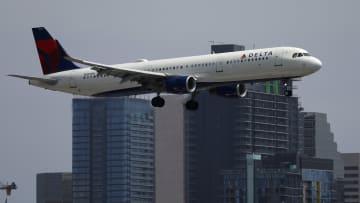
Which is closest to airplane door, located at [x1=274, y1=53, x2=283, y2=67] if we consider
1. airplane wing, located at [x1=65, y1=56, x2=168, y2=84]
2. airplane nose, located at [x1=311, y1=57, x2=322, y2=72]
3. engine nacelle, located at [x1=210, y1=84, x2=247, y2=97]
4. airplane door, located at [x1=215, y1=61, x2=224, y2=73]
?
airplane nose, located at [x1=311, y1=57, x2=322, y2=72]

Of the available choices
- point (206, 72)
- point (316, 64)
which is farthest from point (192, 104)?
point (316, 64)

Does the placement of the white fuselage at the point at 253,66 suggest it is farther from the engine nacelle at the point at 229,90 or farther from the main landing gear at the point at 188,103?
the main landing gear at the point at 188,103

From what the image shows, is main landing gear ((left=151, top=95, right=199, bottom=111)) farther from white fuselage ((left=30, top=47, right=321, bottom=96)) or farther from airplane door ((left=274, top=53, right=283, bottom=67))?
airplane door ((left=274, top=53, right=283, bottom=67))

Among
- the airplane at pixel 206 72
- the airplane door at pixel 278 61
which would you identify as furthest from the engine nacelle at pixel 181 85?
the airplane door at pixel 278 61

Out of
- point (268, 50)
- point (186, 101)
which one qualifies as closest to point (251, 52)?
point (268, 50)

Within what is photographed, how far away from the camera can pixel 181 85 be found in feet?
617

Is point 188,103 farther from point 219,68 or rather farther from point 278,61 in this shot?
point 278,61

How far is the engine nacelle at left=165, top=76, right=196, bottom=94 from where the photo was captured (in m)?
188

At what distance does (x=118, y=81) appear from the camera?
198 meters

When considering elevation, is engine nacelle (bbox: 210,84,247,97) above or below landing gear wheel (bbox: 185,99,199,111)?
above

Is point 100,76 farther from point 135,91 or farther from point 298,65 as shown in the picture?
point 298,65

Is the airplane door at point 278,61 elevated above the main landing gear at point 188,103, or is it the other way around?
the airplane door at point 278,61

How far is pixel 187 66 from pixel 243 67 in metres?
8.49

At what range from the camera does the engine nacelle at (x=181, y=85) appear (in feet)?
618
